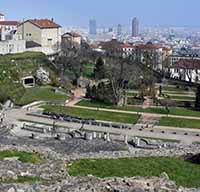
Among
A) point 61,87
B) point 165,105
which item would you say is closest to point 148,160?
point 165,105

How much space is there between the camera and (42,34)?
8112cm

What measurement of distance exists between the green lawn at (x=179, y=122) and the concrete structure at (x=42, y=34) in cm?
3837

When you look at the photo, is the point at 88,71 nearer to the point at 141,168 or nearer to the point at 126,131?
the point at 126,131

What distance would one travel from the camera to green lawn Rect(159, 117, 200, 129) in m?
42.7

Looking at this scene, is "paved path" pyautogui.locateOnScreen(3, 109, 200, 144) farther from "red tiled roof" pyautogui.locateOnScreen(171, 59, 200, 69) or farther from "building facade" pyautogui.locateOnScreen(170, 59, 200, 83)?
"red tiled roof" pyautogui.locateOnScreen(171, 59, 200, 69)

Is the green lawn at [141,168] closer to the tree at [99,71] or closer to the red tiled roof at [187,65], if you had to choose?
the tree at [99,71]

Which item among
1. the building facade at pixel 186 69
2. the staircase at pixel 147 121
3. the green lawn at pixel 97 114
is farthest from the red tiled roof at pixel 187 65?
the staircase at pixel 147 121

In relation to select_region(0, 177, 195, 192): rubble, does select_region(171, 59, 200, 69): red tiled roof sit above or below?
above

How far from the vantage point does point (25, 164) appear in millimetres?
21547

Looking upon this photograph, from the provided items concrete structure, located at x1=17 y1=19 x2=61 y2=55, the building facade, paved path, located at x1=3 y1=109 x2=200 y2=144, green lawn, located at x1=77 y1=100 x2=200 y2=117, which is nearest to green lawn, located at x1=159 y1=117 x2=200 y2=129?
paved path, located at x1=3 y1=109 x2=200 y2=144

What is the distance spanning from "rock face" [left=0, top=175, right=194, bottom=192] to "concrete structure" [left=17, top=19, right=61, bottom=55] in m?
64.8

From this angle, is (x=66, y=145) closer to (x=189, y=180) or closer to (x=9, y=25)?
(x=189, y=180)

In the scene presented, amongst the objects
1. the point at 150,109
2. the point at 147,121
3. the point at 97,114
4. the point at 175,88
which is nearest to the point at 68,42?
the point at 175,88

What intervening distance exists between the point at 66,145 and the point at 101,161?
309 inches
